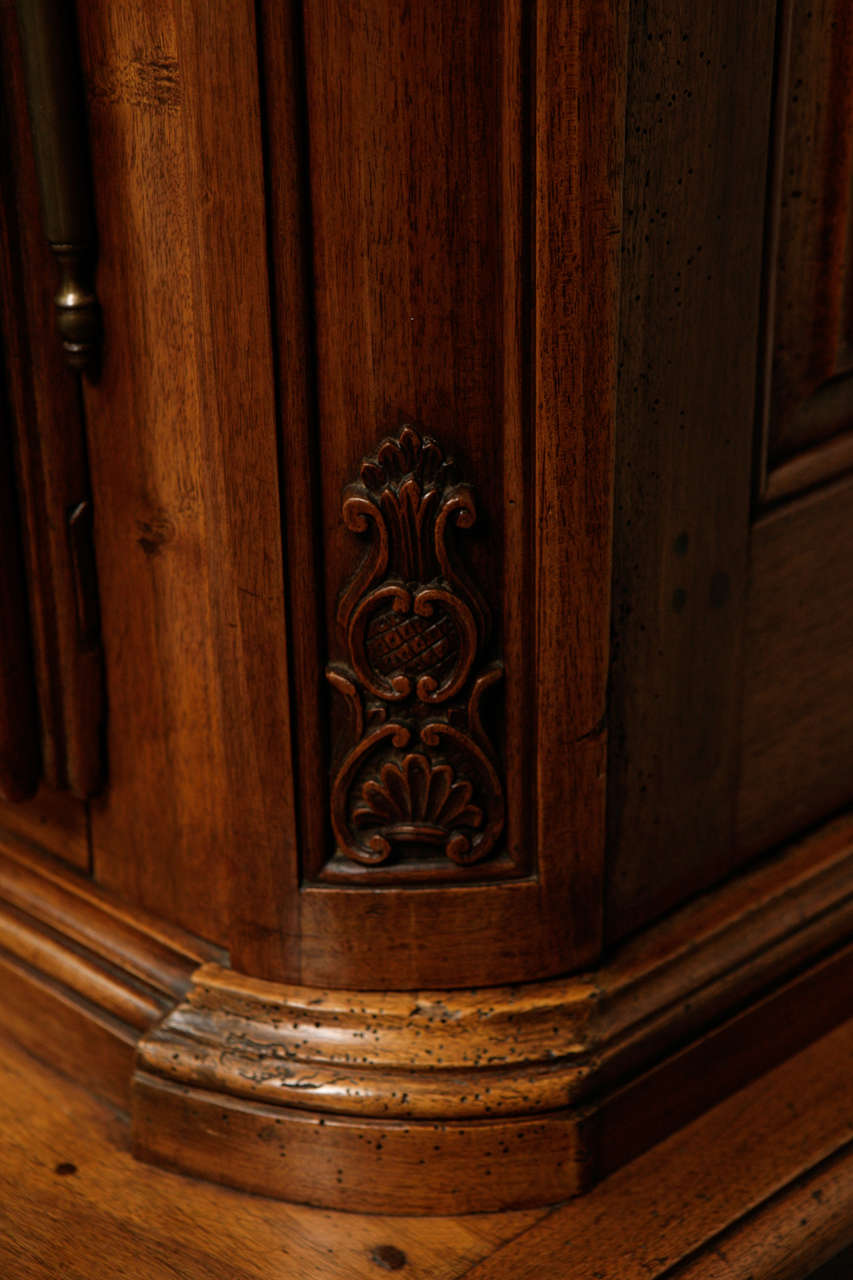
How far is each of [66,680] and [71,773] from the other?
76 millimetres

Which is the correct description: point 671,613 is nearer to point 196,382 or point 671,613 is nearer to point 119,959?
point 196,382

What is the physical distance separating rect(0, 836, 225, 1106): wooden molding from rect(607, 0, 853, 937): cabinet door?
1.11 feet

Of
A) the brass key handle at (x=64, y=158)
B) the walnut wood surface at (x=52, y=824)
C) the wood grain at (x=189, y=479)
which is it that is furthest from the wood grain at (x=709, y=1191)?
the brass key handle at (x=64, y=158)

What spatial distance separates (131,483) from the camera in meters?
1.09

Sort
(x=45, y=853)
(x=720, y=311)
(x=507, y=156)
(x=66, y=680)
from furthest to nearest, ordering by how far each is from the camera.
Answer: (x=45, y=853)
(x=66, y=680)
(x=720, y=311)
(x=507, y=156)

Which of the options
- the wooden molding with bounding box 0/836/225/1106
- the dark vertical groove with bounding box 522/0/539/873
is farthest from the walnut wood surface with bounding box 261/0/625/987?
the wooden molding with bounding box 0/836/225/1106

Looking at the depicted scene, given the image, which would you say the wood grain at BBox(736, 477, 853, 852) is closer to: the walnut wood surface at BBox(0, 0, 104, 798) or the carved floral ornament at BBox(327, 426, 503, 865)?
the carved floral ornament at BBox(327, 426, 503, 865)

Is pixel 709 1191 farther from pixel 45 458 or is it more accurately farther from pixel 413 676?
pixel 45 458

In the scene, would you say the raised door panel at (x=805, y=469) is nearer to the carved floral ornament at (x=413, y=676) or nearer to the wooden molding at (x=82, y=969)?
the carved floral ornament at (x=413, y=676)

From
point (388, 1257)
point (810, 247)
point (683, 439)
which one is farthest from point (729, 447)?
point (388, 1257)

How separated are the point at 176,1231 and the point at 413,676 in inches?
16.2

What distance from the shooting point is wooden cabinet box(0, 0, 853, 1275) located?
942 millimetres

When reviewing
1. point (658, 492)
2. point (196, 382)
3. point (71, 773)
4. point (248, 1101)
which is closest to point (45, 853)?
point (71, 773)

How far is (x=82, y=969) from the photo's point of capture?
1.22 m
